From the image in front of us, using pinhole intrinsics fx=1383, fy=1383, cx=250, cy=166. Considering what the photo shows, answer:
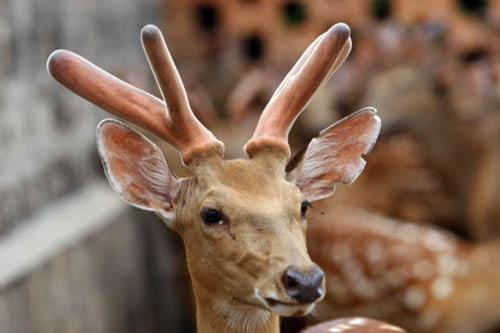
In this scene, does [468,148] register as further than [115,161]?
Yes

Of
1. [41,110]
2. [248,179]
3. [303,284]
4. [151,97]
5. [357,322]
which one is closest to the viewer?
[303,284]

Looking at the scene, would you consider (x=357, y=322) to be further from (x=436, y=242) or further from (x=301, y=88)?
(x=436, y=242)

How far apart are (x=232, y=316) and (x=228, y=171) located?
1.17 ft

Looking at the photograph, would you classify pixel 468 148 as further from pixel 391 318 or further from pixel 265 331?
pixel 265 331

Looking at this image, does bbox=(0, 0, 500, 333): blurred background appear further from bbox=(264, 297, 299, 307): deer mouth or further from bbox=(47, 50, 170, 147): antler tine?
bbox=(264, 297, 299, 307): deer mouth

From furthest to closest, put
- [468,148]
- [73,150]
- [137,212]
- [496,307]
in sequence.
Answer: [468,148]
[137,212]
[73,150]
[496,307]

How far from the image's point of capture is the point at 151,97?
3469mm

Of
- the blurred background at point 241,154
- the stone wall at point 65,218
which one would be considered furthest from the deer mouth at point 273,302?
the stone wall at point 65,218

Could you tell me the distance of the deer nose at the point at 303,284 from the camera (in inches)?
120

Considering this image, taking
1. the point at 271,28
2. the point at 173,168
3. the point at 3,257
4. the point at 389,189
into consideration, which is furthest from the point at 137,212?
the point at 271,28

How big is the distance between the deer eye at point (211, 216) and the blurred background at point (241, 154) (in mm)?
710

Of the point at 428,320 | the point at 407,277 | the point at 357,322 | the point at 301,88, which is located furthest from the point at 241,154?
the point at 301,88

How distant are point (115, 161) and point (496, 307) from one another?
3.42m

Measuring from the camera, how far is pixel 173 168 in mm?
7828
